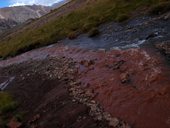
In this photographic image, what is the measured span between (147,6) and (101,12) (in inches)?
464

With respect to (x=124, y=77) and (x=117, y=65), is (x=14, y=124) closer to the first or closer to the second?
(x=124, y=77)

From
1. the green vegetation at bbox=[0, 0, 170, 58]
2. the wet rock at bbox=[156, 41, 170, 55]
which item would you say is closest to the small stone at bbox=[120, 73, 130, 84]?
the wet rock at bbox=[156, 41, 170, 55]

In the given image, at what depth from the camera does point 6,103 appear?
1277 inches

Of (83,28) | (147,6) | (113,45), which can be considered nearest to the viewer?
(113,45)

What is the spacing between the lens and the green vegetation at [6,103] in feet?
101

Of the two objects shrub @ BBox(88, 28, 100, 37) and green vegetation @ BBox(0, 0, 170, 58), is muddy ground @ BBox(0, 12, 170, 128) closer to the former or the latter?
shrub @ BBox(88, 28, 100, 37)

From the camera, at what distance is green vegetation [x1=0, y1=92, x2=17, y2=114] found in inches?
1211

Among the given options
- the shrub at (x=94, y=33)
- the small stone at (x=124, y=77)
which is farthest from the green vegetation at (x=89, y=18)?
the small stone at (x=124, y=77)

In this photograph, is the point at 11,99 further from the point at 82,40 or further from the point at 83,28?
the point at 83,28

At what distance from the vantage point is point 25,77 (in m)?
39.6

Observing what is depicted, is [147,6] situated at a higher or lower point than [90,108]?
lower

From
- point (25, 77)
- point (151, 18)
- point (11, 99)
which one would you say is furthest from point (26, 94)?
point (151, 18)

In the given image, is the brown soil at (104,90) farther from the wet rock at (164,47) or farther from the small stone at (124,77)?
the wet rock at (164,47)

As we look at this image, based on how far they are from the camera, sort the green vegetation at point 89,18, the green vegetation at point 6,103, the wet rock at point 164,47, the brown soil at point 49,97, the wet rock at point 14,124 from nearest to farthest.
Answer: the brown soil at point 49,97, the wet rock at point 14,124, the wet rock at point 164,47, the green vegetation at point 6,103, the green vegetation at point 89,18
